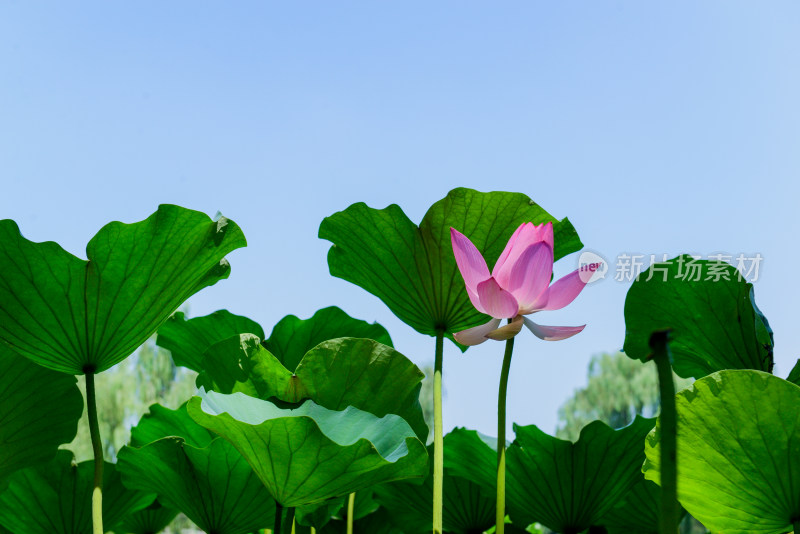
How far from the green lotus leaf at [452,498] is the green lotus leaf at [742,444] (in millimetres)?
272

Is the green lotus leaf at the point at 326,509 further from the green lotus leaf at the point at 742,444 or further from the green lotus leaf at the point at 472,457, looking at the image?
the green lotus leaf at the point at 742,444

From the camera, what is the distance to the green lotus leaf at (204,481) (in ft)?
2.16

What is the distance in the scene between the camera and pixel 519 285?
22.8 inches

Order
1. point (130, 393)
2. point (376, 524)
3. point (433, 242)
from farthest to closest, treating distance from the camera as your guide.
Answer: point (130, 393) < point (376, 524) < point (433, 242)

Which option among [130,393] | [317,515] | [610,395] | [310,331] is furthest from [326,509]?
[610,395]

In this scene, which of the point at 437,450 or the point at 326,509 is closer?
the point at 437,450

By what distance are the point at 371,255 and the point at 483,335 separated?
9.5 inches

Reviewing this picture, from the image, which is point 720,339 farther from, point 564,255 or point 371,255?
point 371,255

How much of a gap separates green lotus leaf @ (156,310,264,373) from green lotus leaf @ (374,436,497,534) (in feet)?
0.97

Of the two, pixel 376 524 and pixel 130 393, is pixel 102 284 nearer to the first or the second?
pixel 376 524

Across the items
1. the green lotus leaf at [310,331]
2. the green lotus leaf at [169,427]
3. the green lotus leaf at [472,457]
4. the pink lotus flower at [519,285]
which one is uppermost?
the green lotus leaf at [310,331]

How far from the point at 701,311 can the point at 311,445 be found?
0.47m

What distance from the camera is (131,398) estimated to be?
687 centimetres

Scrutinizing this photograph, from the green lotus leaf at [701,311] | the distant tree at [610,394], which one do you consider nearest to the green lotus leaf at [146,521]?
the green lotus leaf at [701,311]
